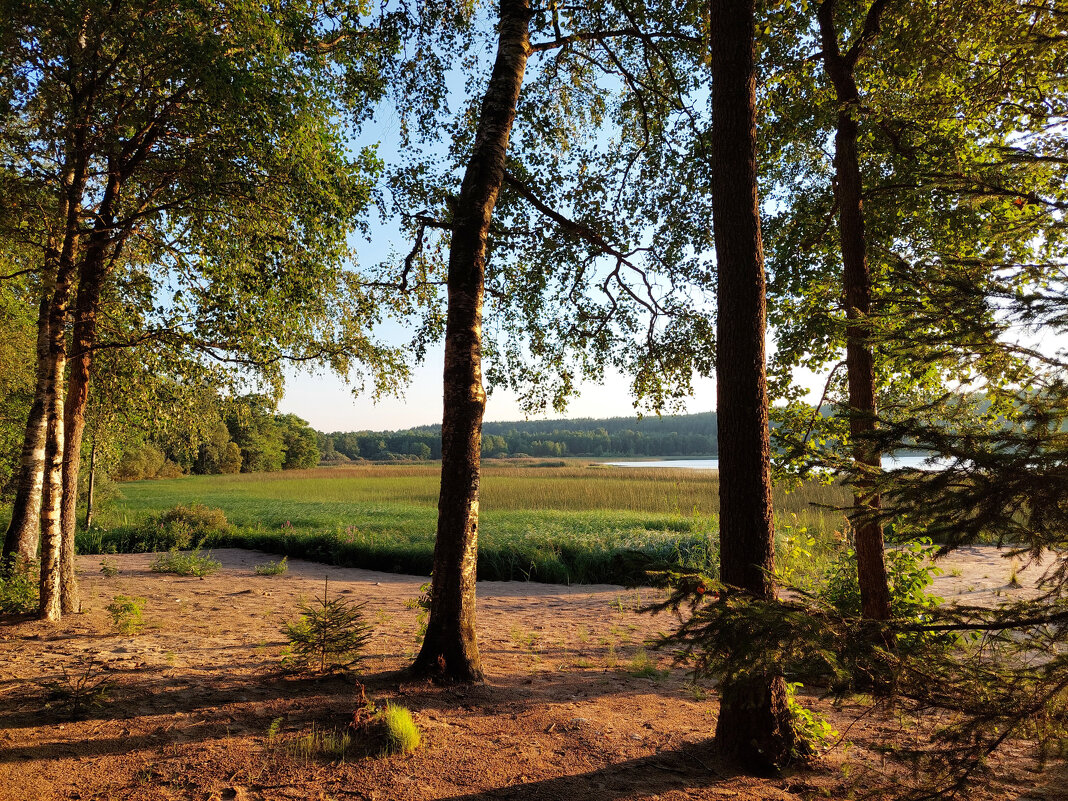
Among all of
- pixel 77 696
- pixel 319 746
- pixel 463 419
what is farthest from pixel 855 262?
pixel 77 696

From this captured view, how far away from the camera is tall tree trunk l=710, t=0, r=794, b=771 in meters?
3.72

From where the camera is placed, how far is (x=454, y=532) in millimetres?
4840

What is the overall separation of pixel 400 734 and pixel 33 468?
220 inches

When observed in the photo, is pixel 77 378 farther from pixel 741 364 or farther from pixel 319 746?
pixel 741 364

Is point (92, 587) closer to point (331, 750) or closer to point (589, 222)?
point (331, 750)

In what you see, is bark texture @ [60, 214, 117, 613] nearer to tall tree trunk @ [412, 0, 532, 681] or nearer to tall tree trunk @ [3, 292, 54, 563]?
tall tree trunk @ [3, 292, 54, 563]

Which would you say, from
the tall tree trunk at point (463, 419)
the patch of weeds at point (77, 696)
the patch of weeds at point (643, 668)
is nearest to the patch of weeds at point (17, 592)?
the patch of weeds at point (77, 696)

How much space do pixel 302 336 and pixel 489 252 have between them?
10.3ft

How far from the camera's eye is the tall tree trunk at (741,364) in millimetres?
3717

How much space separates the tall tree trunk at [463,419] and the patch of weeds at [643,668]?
6.14ft

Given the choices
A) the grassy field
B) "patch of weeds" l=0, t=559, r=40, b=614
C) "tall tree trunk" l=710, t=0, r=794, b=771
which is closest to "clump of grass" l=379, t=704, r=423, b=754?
"tall tree trunk" l=710, t=0, r=794, b=771

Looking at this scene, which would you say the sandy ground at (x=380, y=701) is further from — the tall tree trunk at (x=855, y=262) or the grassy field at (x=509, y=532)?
the grassy field at (x=509, y=532)

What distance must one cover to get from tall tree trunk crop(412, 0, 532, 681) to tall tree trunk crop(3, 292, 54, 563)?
14.8 ft

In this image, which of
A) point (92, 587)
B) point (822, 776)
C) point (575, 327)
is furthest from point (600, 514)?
point (822, 776)
